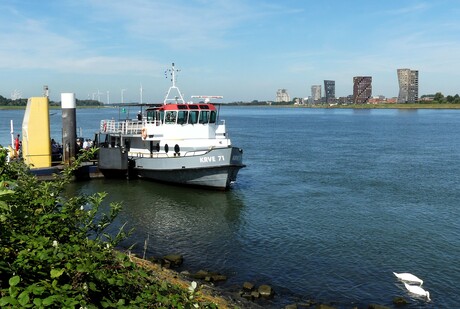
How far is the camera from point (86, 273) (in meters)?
4.58

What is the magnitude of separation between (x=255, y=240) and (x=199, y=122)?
12.4 m

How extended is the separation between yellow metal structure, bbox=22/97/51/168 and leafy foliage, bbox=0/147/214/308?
2415 centimetres

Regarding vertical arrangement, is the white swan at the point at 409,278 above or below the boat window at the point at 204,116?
below

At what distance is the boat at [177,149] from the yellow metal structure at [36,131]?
3784mm

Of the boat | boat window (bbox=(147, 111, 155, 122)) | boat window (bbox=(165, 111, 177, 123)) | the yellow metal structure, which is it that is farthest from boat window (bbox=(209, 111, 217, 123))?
the yellow metal structure

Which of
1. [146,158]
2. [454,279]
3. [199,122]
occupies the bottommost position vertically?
[454,279]

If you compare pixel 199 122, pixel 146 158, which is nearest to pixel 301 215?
pixel 199 122

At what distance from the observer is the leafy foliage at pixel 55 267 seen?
12.9 feet

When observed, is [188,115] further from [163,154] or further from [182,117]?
[163,154]

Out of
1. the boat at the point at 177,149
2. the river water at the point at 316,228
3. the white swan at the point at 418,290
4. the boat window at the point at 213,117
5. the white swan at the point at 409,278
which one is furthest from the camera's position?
the boat window at the point at 213,117

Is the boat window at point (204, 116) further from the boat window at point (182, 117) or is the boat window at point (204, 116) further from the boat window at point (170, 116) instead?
the boat window at point (170, 116)

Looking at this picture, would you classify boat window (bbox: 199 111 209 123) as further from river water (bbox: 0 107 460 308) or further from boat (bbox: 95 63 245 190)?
river water (bbox: 0 107 460 308)

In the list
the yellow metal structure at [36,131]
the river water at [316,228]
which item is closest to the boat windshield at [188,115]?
the river water at [316,228]

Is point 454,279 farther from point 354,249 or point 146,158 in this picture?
point 146,158
